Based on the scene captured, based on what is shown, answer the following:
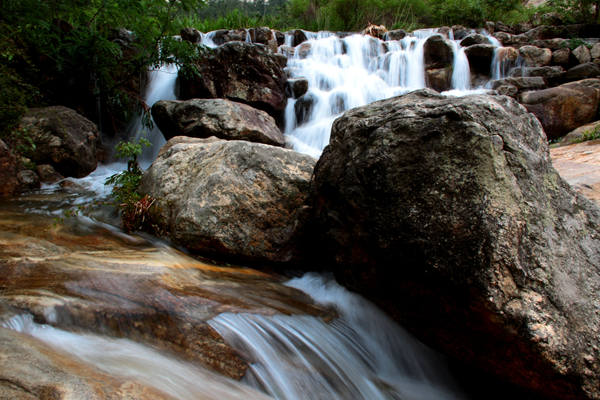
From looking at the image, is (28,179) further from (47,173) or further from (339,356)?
(339,356)

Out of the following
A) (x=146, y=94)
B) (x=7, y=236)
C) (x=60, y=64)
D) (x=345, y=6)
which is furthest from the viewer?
(x=345, y=6)

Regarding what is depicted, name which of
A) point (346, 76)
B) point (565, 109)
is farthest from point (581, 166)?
point (346, 76)

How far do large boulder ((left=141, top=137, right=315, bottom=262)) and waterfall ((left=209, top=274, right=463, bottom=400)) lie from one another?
903mm

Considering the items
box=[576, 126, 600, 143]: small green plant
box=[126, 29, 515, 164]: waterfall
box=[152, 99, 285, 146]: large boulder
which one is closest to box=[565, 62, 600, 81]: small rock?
box=[126, 29, 515, 164]: waterfall

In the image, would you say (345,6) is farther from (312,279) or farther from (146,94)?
(312,279)

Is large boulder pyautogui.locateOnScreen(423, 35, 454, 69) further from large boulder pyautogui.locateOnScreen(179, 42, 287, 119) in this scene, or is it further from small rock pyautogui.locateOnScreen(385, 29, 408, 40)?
large boulder pyautogui.locateOnScreen(179, 42, 287, 119)

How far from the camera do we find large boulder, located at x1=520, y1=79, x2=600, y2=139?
27.7 feet

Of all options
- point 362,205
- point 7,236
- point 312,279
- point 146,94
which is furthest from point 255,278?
point 146,94

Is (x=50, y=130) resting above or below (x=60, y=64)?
below

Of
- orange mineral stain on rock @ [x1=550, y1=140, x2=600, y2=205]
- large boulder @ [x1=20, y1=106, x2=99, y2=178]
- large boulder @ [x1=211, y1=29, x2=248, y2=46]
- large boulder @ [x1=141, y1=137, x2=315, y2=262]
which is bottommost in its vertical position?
orange mineral stain on rock @ [x1=550, y1=140, x2=600, y2=205]

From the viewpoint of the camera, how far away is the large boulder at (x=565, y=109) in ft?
27.7

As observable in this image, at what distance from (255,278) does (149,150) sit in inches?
238

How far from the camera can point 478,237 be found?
201cm

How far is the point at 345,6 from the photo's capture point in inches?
685
